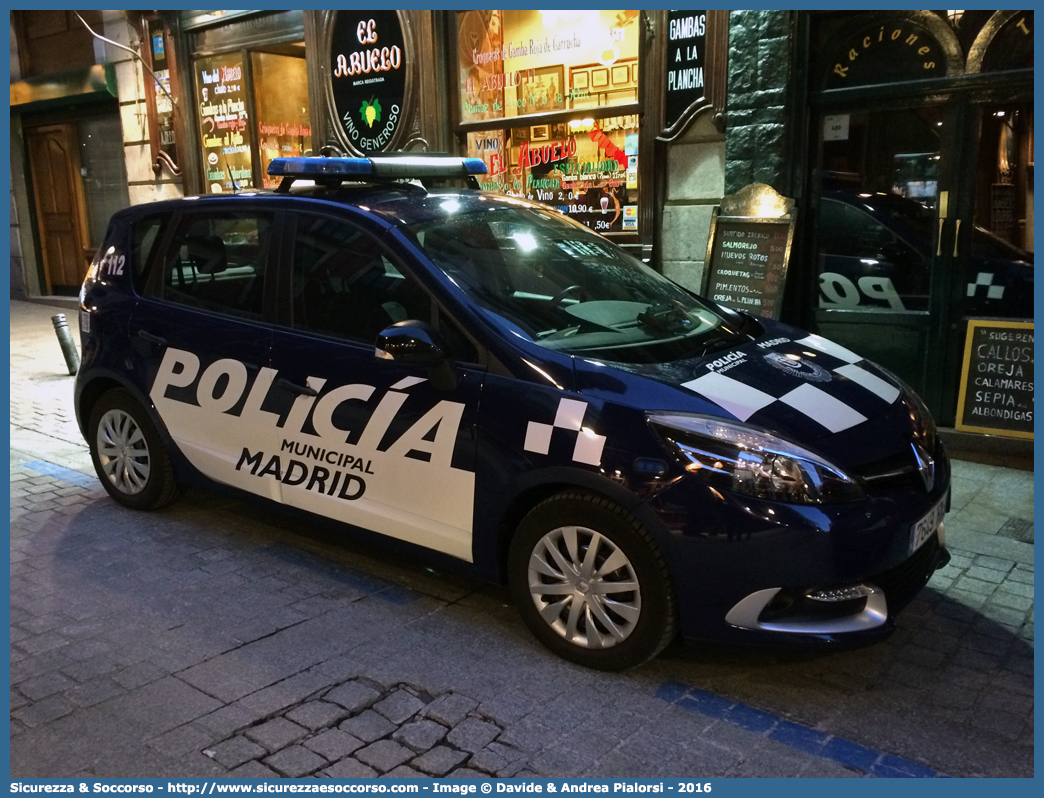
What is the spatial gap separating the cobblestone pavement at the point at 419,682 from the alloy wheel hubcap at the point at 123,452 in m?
0.52

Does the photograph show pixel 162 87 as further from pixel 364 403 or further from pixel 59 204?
pixel 364 403

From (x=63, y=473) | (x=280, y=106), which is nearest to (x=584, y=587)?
(x=63, y=473)

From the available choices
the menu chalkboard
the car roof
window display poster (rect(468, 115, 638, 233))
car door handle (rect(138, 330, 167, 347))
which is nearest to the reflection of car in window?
the menu chalkboard

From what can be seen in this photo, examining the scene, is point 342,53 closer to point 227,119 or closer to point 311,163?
point 227,119

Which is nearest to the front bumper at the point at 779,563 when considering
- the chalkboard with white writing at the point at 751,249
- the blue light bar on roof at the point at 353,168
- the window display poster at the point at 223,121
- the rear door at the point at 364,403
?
the rear door at the point at 364,403

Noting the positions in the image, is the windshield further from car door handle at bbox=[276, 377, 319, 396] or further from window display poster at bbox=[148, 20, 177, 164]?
window display poster at bbox=[148, 20, 177, 164]

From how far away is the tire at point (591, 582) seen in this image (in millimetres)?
3256

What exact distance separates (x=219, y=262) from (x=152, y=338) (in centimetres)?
55

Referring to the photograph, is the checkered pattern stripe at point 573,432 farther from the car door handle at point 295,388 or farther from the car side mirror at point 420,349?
the car door handle at point 295,388

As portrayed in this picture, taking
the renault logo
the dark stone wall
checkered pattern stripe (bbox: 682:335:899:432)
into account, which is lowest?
the renault logo

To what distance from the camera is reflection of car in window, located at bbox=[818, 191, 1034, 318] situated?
6.19 metres

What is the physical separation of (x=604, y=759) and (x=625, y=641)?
504mm

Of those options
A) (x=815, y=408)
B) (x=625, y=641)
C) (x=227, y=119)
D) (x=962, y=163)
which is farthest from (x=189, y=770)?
(x=227, y=119)

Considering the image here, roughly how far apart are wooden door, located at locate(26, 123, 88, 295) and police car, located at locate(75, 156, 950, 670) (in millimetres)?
10301
